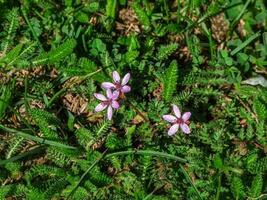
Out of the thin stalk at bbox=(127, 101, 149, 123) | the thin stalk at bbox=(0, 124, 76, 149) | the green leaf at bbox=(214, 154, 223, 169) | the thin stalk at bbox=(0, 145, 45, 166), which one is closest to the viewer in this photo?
the thin stalk at bbox=(0, 145, 45, 166)

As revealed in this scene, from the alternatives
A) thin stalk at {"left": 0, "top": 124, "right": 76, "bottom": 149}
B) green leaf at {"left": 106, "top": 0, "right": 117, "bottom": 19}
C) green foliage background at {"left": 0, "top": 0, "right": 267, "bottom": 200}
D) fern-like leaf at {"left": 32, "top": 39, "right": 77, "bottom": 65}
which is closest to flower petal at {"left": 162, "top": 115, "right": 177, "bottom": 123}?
green foliage background at {"left": 0, "top": 0, "right": 267, "bottom": 200}

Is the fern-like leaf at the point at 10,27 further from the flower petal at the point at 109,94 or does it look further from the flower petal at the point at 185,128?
the flower petal at the point at 185,128

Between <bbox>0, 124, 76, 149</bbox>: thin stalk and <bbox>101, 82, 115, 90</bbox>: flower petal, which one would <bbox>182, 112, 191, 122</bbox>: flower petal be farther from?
<bbox>0, 124, 76, 149</bbox>: thin stalk

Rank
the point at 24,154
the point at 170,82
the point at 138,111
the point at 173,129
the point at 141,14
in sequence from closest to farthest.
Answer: the point at 24,154, the point at 173,129, the point at 170,82, the point at 138,111, the point at 141,14

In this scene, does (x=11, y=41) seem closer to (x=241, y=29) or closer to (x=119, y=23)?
(x=119, y=23)

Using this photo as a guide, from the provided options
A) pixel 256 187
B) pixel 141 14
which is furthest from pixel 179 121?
pixel 141 14

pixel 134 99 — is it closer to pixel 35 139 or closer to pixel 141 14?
pixel 141 14
